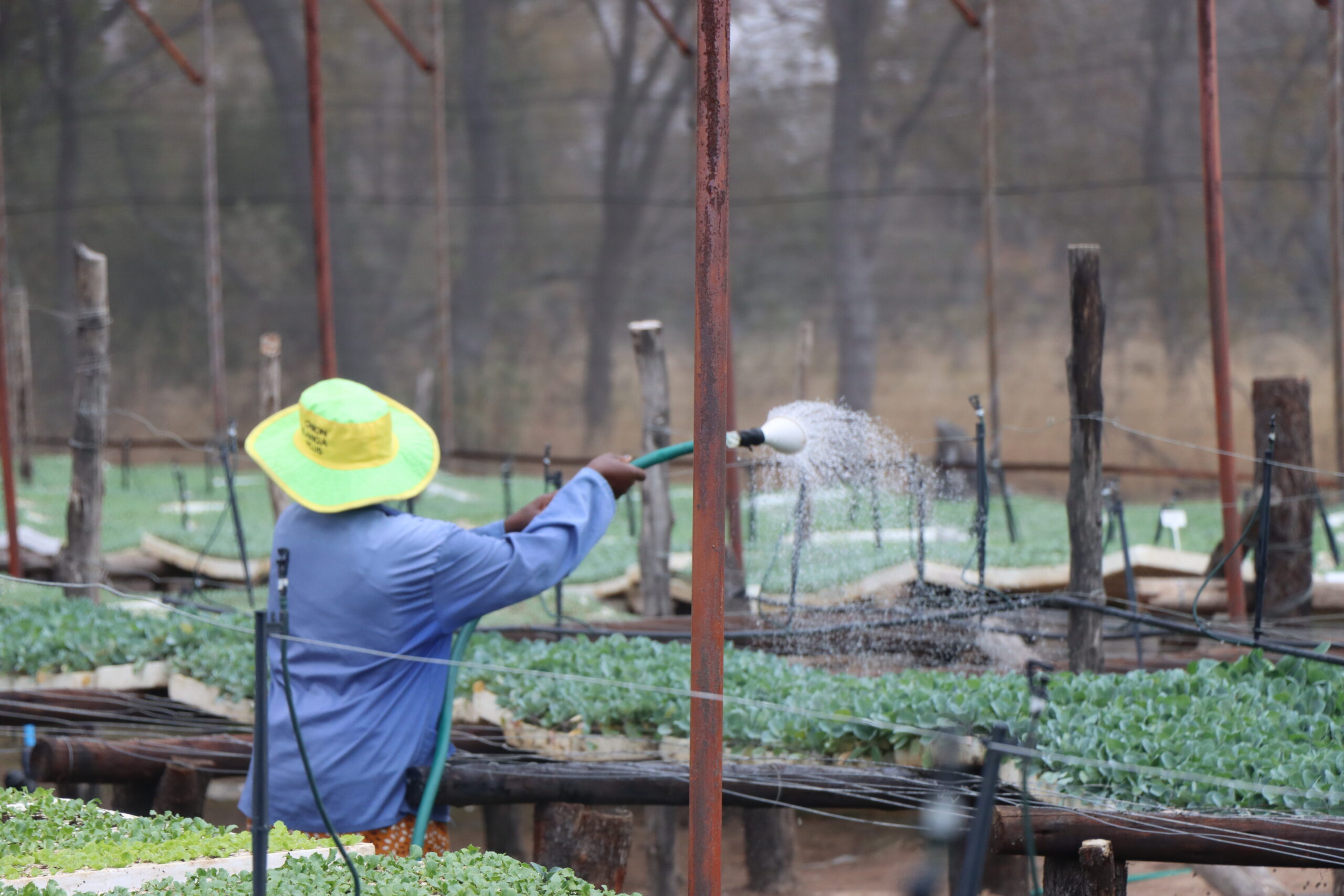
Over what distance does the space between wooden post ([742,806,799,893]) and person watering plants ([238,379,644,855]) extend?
363 centimetres

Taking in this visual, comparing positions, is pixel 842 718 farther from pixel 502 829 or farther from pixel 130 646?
pixel 502 829

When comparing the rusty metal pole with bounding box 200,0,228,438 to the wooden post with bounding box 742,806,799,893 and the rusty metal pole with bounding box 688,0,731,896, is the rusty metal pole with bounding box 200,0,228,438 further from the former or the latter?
the rusty metal pole with bounding box 688,0,731,896

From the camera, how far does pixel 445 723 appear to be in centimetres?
381

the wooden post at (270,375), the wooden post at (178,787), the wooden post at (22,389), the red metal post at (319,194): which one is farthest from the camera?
the wooden post at (22,389)

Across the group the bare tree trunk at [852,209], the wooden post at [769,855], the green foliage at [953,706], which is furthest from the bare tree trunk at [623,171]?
the green foliage at [953,706]

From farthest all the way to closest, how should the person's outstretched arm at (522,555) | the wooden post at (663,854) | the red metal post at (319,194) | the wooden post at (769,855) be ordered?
1. the red metal post at (319,194)
2. the wooden post at (769,855)
3. the wooden post at (663,854)
4. the person's outstretched arm at (522,555)

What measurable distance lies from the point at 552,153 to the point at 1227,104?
28.5ft

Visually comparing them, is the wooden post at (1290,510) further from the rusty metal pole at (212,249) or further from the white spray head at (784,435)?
the rusty metal pole at (212,249)

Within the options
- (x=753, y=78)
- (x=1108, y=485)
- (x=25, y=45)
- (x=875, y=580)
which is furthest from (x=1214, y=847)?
(x=25, y=45)

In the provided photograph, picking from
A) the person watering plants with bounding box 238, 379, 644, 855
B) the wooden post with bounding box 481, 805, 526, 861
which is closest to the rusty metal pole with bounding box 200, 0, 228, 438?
the wooden post with bounding box 481, 805, 526, 861

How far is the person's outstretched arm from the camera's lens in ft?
11.6

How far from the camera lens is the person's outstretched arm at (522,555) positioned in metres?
3.53

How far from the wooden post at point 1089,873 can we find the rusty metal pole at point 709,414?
4.14 feet

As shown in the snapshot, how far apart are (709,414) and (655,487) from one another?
203 inches
